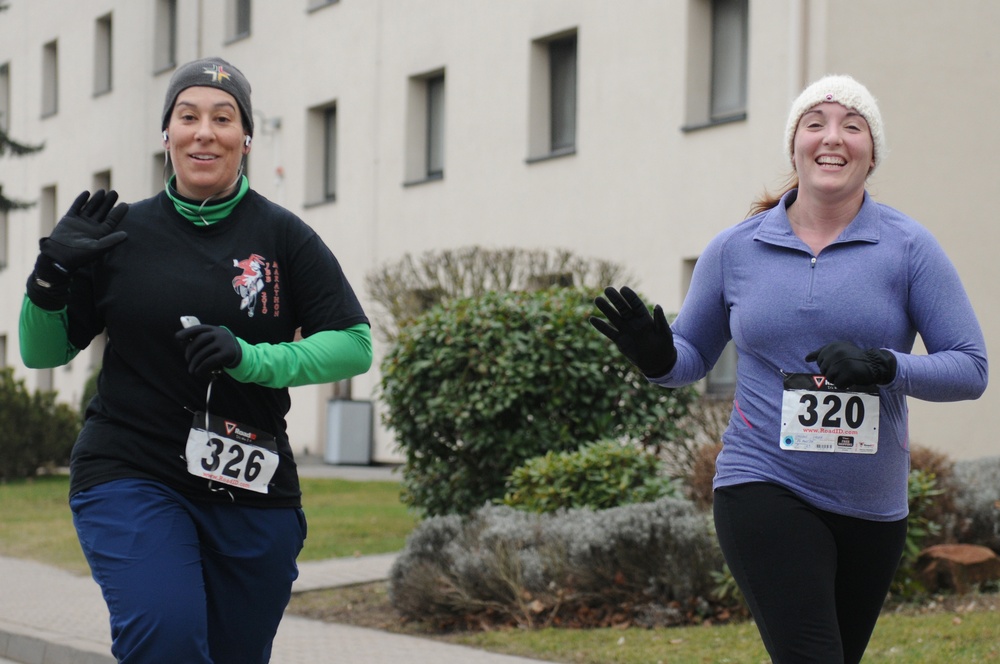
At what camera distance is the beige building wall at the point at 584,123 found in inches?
596

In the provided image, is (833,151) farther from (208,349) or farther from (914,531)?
(914,531)

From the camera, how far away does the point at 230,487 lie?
3.61 m

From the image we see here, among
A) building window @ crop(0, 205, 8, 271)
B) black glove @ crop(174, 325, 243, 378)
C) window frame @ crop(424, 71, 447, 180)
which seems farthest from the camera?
building window @ crop(0, 205, 8, 271)

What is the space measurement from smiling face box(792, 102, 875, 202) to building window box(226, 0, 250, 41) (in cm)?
2370

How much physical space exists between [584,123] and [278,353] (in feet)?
49.1

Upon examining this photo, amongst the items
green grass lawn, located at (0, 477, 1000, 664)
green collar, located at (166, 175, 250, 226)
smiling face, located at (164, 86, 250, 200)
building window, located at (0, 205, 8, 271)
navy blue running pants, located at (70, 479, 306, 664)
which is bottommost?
green grass lawn, located at (0, 477, 1000, 664)

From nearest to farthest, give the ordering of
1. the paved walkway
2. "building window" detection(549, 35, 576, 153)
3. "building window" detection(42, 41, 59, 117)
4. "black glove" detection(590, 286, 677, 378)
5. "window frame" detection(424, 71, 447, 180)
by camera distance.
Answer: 1. "black glove" detection(590, 286, 677, 378)
2. the paved walkway
3. "building window" detection(549, 35, 576, 153)
4. "window frame" detection(424, 71, 447, 180)
5. "building window" detection(42, 41, 59, 117)

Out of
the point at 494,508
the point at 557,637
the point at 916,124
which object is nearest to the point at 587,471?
the point at 494,508

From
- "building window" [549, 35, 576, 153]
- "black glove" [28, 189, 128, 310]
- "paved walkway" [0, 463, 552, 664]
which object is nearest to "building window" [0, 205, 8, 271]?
"building window" [549, 35, 576, 153]

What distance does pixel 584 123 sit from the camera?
59.6ft

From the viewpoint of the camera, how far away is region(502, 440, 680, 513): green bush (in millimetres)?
A: 8336

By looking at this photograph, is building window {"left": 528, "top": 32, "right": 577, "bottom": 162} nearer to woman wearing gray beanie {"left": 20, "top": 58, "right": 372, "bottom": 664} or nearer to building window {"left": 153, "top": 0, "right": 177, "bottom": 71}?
building window {"left": 153, "top": 0, "right": 177, "bottom": 71}

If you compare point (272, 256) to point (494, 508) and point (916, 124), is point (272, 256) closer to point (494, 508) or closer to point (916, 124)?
point (494, 508)

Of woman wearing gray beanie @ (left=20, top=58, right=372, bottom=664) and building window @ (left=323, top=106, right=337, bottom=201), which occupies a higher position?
building window @ (left=323, top=106, right=337, bottom=201)
